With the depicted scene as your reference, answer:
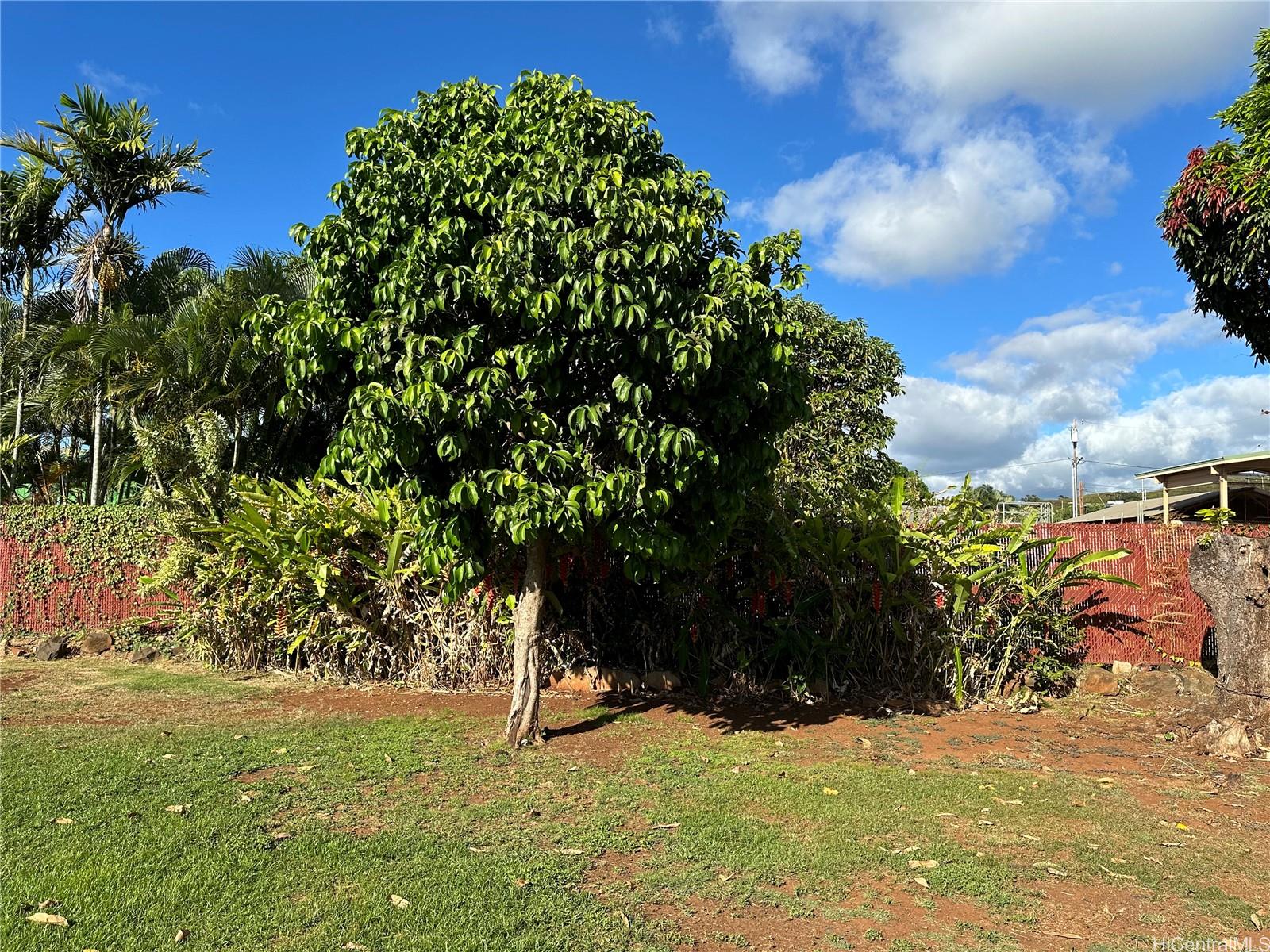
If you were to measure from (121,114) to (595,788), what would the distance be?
44.0ft

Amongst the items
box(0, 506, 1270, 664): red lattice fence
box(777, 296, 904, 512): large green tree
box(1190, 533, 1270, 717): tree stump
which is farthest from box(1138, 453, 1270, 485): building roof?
box(0, 506, 1270, 664): red lattice fence

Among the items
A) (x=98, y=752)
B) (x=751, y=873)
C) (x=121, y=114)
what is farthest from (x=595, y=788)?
(x=121, y=114)

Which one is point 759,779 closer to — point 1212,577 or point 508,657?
point 508,657

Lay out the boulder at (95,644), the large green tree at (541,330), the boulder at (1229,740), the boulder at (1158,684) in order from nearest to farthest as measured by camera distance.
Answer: the large green tree at (541,330), the boulder at (1229,740), the boulder at (1158,684), the boulder at (95,644)

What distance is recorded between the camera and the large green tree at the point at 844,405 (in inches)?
703

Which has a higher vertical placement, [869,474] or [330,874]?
[869,474]

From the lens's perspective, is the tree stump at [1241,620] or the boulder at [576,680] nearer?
the tree stump at [1241,620]

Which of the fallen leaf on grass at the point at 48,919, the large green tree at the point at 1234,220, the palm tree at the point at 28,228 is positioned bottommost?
the fallen leaf on grass at the point at 48,919

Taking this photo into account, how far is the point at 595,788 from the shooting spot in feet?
18.2

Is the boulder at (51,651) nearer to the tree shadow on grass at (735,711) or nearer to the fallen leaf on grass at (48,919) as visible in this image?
the tree shadow on grass at (735,711)

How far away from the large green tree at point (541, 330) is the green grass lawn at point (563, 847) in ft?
5.16

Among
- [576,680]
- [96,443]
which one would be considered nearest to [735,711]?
[576,680]

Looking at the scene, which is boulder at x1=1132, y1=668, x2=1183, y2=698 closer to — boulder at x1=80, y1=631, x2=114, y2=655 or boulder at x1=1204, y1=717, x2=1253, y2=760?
boulder at x1=1204, y1=717, x2=1253, y2=760

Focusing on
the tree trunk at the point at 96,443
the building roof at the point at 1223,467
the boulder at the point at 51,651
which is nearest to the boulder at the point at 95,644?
the boulder at the point at 51,651
